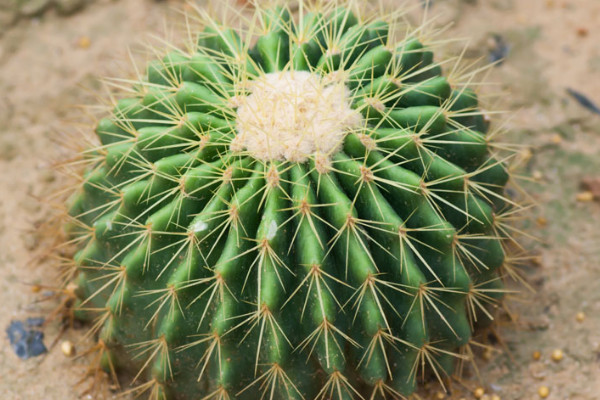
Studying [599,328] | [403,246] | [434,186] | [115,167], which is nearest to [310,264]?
[403,246]

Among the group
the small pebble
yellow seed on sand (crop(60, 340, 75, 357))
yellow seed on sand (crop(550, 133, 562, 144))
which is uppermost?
yellow seed on sand (crop(60, 340, 75, 357))

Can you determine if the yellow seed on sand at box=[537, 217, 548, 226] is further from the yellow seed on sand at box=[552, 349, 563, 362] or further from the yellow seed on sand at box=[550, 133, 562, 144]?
the yellow seed on sand at box=[552, 349, 563, 362]

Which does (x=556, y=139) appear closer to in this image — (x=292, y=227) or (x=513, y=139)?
(x=513, y=139)

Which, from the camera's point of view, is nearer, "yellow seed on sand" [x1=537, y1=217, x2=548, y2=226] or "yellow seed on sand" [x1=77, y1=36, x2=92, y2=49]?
"yellow seed on sand" [x1=537, y1=217, x2=548, y2=226]

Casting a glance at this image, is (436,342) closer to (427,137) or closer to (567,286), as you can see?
(427,137)

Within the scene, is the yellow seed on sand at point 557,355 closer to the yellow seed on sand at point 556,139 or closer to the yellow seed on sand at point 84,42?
the yellow seed on sand at point 556,139

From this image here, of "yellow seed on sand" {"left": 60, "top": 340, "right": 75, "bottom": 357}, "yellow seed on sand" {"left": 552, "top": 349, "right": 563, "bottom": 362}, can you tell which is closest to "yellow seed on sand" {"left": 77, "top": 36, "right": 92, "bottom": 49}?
"yellow seed on sand" {"left": 60, "top": 340, "right": 75, "bottom": 357}
